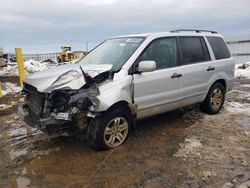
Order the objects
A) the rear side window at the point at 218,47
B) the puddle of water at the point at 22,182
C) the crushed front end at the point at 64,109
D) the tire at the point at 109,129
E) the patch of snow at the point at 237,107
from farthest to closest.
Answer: the patch of snow at the point at 237,107
the rear side window at the point at 218,47
the tire at the point at 109,129
the crushed front end at the point at 64,109
the puddle of water at the point at 22,182

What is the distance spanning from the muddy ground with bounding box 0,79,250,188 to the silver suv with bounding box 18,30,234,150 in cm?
45

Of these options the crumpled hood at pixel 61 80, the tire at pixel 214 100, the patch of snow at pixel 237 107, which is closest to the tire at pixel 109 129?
the crumpled hood at pixel 61 80

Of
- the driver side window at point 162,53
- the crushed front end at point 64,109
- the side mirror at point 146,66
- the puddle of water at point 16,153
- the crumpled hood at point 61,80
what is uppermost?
the driver side window at point 162,53

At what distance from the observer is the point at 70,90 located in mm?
3920

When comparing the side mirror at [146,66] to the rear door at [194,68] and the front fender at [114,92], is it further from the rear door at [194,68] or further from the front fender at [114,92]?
the rear door at [194,68]

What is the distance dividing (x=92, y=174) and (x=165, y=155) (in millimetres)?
1236

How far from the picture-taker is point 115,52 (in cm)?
498

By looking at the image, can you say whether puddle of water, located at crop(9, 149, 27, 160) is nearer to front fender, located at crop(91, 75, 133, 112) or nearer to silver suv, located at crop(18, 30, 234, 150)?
silver suv, located at crop(18, 30, 234, 150)

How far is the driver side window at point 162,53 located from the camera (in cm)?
477

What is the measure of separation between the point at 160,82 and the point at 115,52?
3.38 ft

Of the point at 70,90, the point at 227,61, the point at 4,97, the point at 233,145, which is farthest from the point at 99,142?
the point at 4,97

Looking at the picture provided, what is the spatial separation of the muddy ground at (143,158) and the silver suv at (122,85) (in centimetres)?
45

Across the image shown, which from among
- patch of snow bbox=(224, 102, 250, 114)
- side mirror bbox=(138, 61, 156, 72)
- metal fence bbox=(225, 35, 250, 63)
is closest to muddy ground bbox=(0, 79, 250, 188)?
patch of snow bbox=(224, 102, 250, 114)

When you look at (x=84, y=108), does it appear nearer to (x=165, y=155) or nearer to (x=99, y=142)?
(x=99, y=142)
